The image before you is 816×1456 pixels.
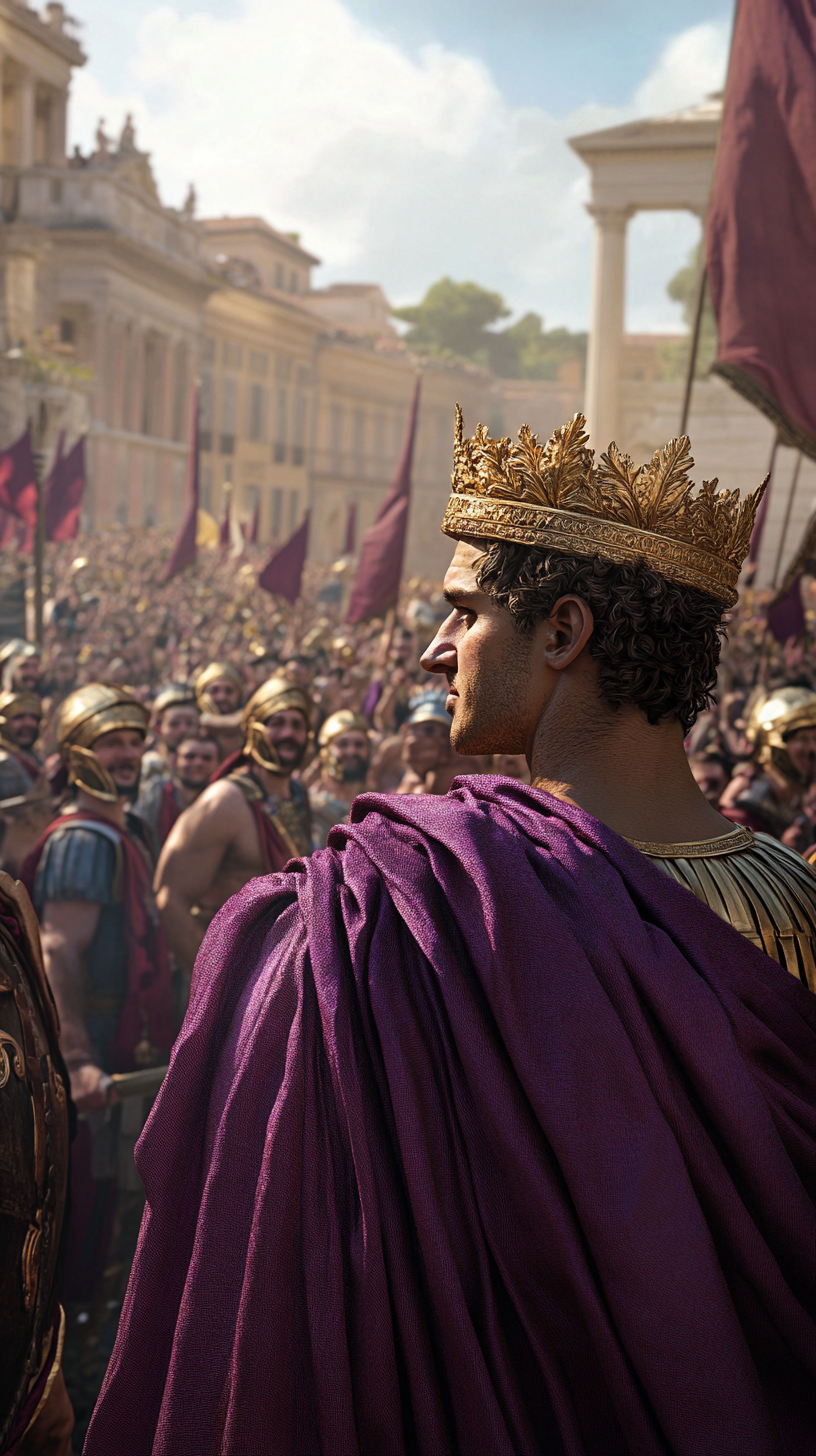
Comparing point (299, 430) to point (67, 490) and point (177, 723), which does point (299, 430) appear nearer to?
point (67, 490)

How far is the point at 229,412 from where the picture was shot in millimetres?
60906

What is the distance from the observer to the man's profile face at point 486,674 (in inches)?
63.7

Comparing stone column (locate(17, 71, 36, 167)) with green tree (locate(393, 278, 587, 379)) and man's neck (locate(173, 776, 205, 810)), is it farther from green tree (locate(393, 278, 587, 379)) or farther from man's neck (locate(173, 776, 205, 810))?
man's neck (locate(173, 776, 205, 810))

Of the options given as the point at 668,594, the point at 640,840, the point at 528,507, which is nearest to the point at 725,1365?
the point at 640,840

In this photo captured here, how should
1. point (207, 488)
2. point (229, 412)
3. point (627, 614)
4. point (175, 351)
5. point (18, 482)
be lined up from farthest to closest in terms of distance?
1. point (229, 412)
2. point (207, 488)
3. point (175, 351)
4. point (18, 482)
5. point (627, 614)

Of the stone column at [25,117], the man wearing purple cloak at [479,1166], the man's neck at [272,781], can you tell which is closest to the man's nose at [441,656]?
the man wearing purple cloak at [479,1166]

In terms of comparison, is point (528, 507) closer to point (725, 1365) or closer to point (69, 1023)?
point (725, 1365)

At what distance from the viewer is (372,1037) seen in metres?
1.32

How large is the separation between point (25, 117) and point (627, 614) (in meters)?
51.0

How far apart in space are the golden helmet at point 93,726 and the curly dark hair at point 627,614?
3.62 m

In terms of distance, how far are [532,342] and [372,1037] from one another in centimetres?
8879

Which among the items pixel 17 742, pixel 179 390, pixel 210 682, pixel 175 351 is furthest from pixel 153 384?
pixel 17 742

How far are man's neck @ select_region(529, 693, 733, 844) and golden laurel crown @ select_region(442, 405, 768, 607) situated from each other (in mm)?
198

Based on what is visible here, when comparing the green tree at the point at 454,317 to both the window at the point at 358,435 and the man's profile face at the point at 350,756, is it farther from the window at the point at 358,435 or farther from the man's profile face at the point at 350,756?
the man's profile face at the point at 350,756
